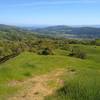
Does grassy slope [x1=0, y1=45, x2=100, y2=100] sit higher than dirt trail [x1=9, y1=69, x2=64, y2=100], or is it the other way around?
grassy slope [x1=0, y1=45, x2=100, y2=100]

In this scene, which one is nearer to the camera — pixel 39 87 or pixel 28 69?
pixel 39 87

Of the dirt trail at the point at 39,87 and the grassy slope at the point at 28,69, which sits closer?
the dirt trail at the point at 39,87

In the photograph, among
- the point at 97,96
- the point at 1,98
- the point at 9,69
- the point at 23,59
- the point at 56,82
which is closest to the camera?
the point at 97,96

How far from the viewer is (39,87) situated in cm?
2216

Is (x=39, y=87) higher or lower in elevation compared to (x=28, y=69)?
lower

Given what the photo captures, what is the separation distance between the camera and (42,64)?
102ft

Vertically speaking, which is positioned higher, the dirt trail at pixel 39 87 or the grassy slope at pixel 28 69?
the grassy slope at pixel 28 69

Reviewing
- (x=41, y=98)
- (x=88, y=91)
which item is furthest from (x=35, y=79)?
(x=88, y=91)

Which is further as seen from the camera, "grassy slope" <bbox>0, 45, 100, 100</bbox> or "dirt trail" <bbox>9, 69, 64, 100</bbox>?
"grassy slope" <bbox>0, 45, 100, 100</bbox>

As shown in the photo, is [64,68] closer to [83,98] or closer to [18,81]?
[18,81]

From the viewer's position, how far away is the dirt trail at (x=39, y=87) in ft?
64.0

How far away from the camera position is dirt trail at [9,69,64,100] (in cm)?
1952

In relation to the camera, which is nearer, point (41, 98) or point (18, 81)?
point (41, 98)

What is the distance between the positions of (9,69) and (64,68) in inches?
302
